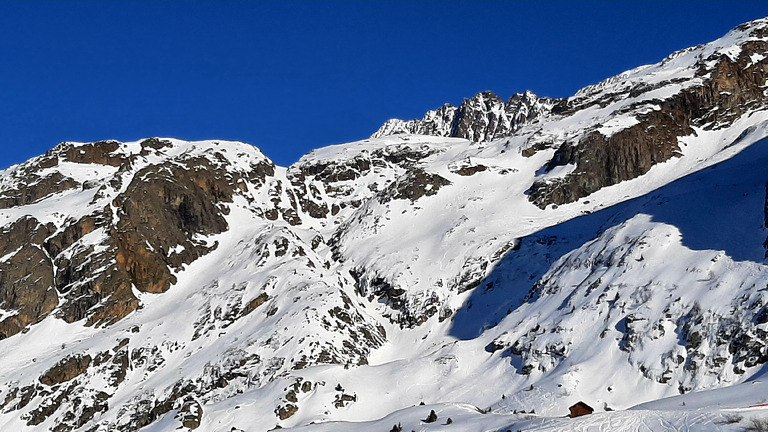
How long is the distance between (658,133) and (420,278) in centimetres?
4841

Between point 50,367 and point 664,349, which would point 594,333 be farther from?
point 50,367

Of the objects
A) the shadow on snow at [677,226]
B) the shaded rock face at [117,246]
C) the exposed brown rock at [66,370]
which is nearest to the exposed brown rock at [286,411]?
the shadow on snow at [677,226]

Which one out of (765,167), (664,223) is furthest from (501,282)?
(765,167)

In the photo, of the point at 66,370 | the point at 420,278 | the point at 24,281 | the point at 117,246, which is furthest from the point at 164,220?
the point at 420,278

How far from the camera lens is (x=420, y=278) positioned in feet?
369

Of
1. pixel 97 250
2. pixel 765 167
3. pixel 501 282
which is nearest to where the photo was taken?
pixel 765 167

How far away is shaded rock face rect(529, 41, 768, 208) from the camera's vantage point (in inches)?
4968

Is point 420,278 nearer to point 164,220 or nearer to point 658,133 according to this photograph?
point 658,133

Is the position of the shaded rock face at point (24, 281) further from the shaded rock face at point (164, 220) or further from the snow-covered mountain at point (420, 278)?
the shaded rock face at point (164, 220)

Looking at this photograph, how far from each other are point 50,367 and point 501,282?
60270 mm

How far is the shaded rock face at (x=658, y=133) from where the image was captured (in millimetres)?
126188

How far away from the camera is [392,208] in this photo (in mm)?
136125

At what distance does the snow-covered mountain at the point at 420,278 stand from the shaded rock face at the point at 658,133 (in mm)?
454

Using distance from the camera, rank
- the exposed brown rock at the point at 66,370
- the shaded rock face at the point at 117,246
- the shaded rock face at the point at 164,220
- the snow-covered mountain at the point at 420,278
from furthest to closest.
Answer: the shaded rock face at the point at 164,220, the shaded rock face at the point at 117,246, the exposed brown rock at the point at 66,370, the snow-covered mountain at the point at 420,278
